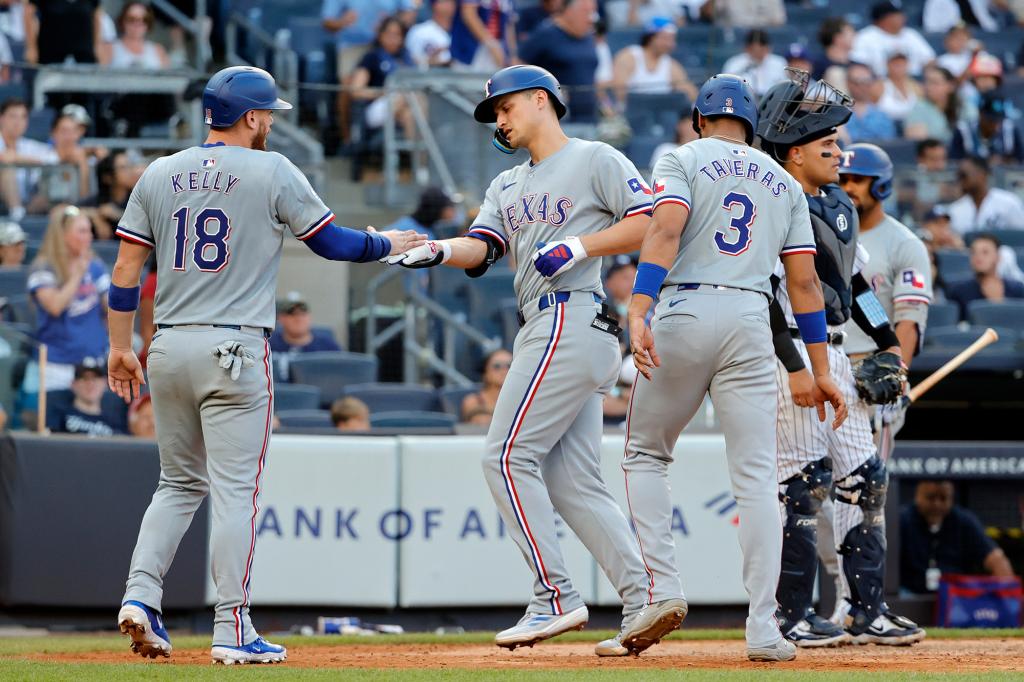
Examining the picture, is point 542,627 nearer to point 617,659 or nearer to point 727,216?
point 617,659

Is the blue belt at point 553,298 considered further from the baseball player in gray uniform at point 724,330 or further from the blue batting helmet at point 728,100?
the blue batting helmet at point 728,100

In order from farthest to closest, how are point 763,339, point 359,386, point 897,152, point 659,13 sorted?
point 659,13
point 897,152
point 359,386
point 763,339

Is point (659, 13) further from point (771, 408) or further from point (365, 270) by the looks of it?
point (771, 408)

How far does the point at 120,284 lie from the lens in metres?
5.54

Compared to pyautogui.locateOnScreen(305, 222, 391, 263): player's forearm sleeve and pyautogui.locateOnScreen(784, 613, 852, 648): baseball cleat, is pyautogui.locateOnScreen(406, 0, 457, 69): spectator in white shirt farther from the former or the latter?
pyautogui.locateOnScreen(784, 613, 852, 648): baseball cleat

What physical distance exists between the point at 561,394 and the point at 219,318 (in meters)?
1.23

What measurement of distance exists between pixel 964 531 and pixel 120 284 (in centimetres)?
559

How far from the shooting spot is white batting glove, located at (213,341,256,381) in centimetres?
534

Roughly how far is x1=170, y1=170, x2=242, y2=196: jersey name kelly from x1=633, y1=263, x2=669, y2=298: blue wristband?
4.73 feet

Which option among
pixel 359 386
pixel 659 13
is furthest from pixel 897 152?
pixel 359 386

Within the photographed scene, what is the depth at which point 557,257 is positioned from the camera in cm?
534

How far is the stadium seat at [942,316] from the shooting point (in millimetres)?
11344

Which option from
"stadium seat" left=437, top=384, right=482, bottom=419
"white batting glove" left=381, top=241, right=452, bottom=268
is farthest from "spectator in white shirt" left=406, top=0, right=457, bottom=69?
"white batting glove" left=381, top=241, right=452, bottom=268

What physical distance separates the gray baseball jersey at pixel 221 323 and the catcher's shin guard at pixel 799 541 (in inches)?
81.7
